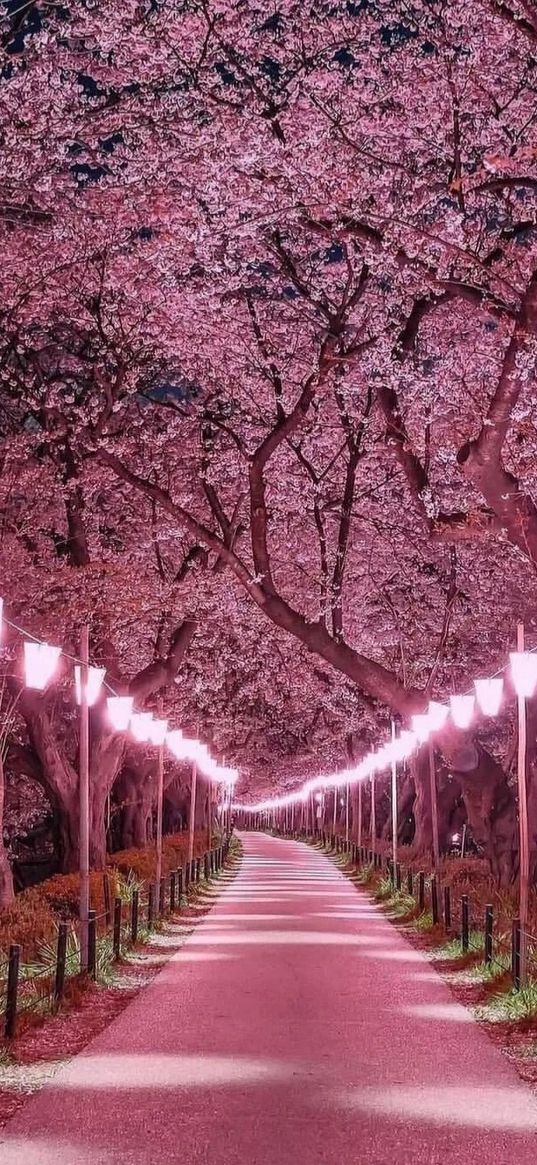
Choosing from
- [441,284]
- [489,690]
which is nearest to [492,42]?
[441,284]

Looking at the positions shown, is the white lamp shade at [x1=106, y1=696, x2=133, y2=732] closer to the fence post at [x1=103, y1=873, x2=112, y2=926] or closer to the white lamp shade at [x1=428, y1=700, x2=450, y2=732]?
the fence post at [x1=103, y1=873, x2=112, y2=926]

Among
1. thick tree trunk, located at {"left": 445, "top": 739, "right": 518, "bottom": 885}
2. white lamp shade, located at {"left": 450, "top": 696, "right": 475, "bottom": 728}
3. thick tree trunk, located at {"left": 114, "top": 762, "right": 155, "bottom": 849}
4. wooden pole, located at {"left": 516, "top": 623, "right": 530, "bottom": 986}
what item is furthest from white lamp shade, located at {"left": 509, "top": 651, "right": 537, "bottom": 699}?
thick tree trunk, located at {"left": 114, "top": 762, "right": 155, "bottom": 849}

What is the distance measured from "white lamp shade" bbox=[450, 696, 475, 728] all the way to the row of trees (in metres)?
3.01

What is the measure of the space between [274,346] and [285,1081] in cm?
1774

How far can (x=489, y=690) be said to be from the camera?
20.0 metres

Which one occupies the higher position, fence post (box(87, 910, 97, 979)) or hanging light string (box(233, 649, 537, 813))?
hanging light string (box(233, 649, 537, 813))

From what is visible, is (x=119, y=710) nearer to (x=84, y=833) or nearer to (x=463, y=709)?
(x=463, y=709)

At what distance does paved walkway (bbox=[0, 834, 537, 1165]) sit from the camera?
866 cm

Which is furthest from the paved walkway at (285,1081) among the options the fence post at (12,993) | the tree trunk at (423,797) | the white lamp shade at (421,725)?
the tree trunk at (423,797)

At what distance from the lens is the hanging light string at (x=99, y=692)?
16.0 metres

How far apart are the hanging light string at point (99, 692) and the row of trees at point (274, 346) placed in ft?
6.08

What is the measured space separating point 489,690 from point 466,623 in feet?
51.1

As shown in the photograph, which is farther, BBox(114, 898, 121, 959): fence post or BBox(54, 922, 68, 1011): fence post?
BBox(114, 898, 121, 959): fence post

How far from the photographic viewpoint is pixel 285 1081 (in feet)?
35.3
